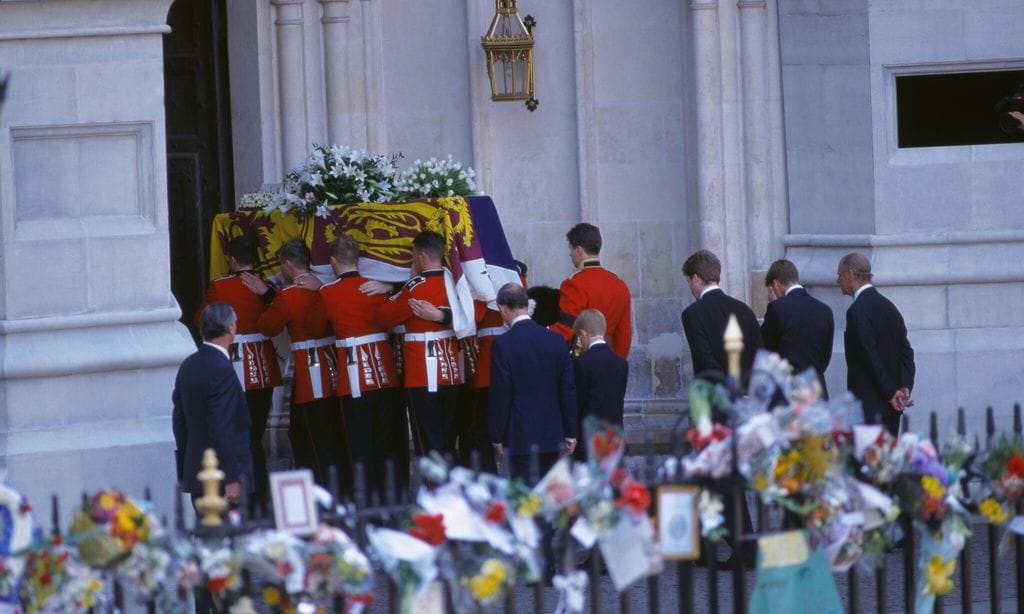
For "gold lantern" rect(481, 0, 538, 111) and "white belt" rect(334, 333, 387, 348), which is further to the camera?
"gold lantern" rect(481, 0, 538, 111)

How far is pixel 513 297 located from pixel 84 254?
84.6 inches

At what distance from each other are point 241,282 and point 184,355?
2.30m

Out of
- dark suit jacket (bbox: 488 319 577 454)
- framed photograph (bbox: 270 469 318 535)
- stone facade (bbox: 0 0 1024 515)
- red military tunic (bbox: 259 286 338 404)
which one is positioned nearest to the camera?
framed photograph (bbox: 270 469 318 535)

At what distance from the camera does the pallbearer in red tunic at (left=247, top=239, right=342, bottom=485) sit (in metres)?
10.2

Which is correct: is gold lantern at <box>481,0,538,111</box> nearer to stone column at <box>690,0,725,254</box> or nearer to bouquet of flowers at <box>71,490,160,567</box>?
stone column at <box>690,0,725,254</box>

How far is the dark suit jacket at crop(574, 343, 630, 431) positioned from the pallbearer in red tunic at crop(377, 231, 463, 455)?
1.07 m

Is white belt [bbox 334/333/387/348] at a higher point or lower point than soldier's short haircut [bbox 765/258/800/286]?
lower

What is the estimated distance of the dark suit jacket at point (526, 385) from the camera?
889 centimetres

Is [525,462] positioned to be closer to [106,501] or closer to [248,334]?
[248,334]

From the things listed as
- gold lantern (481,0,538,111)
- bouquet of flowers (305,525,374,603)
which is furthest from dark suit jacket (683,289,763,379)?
bouquet of flowers (305,525,374,603)

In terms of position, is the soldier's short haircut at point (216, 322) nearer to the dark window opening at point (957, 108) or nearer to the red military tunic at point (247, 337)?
the red military tunic at point (247, 337)

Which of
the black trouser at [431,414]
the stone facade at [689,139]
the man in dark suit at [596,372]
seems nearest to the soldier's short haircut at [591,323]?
the man in dark suit at [596,372]

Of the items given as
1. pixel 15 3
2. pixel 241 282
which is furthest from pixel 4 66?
pixel 241 282

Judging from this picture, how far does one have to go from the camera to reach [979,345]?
11.1m
